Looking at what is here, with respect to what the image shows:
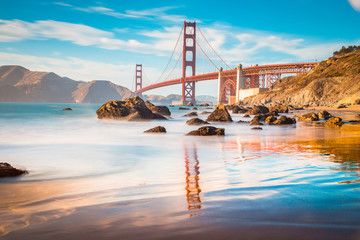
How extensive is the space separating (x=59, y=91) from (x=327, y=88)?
134179mm

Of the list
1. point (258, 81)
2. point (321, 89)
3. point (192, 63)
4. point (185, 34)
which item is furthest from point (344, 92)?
point (185, 34)

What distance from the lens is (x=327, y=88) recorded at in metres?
38.4

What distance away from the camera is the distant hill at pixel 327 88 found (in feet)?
110

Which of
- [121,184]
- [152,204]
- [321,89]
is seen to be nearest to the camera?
[152,204]

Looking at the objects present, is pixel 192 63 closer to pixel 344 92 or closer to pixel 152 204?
pixel 344 92

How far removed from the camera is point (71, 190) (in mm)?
2752

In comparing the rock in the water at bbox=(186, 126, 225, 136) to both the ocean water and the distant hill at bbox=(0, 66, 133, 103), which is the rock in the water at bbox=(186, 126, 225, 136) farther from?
the distant hill at bbox=(0, 66, 133, 103)

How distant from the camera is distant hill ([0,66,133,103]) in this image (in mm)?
131375

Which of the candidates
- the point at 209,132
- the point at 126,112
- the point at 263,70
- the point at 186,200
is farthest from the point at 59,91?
the point at 186,200

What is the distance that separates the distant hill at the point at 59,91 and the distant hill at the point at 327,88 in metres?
86.3

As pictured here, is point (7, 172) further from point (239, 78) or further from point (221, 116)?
point (239, 78)

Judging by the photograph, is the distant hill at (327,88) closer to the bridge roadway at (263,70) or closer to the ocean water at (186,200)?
the bridge roadway at (263,70)

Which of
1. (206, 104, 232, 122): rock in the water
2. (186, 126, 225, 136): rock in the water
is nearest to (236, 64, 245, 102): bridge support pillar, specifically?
(206, 104, 232, 122): rock in the water

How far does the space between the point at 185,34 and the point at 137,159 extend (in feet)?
239
